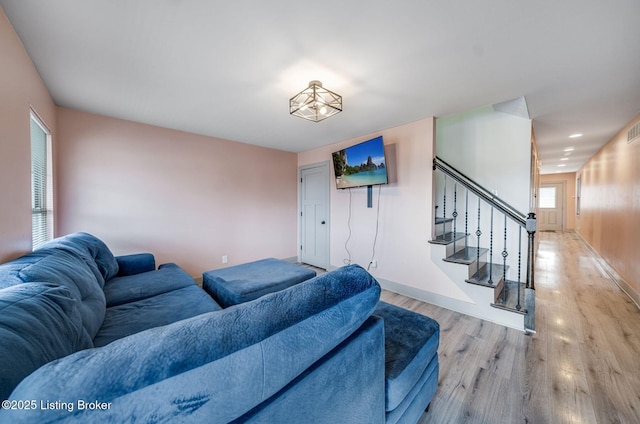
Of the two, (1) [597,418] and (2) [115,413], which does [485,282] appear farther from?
(2) [115,413]

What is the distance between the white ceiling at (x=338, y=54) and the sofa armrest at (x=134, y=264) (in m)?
1.70

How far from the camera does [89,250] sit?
6.84 feet

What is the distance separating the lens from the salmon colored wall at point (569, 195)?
841 cm

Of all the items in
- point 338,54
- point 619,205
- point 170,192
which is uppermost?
point 338,54

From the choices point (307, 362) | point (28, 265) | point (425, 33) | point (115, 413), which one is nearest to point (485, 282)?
point (425, 33)

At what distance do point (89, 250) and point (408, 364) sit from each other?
106 inches

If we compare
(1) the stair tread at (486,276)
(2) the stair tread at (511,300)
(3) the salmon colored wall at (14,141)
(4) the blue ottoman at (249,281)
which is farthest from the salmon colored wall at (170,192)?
(2) the stair tread at (511,300)

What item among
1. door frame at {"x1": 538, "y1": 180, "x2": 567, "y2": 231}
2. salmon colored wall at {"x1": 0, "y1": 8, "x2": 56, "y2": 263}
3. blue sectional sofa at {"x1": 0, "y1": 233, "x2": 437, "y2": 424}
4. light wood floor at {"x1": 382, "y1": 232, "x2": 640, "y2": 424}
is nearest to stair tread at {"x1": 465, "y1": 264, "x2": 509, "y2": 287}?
light wood floor at {"x1": 382, "y1": 232, "x2": 640, "y2": 424}

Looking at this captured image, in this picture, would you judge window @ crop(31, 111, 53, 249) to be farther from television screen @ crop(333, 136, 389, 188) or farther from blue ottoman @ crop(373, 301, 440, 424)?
television screen @ crop(333, 136, 389, 188)

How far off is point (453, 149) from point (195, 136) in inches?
154

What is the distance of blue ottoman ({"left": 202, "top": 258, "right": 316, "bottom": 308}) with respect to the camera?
2.05 metres

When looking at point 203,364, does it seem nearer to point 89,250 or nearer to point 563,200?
point 89,250

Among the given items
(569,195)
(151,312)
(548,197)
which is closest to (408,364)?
(151,312)

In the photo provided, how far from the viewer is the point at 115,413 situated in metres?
0.44
